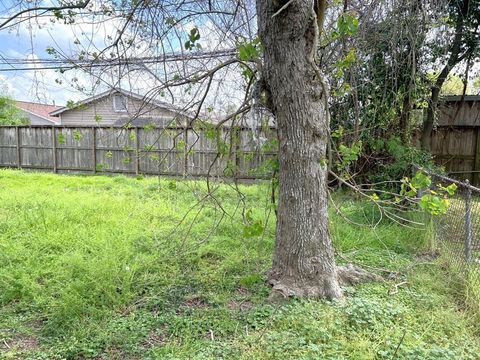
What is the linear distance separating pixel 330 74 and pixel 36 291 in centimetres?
329

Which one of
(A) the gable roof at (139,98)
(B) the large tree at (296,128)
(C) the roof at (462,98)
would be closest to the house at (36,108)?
(A) the gable roof at (139,98)

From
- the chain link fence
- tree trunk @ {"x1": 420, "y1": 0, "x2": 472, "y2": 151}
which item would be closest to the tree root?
the chain link fence

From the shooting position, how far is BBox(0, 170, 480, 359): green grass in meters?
2.02

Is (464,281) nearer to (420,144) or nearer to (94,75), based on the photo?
(94,75)

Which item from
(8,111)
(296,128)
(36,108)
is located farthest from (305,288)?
(8,111)

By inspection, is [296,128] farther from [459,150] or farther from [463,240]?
[459,150]

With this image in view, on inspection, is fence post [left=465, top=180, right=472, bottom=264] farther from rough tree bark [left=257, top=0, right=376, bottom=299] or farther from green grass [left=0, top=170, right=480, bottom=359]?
rough tree bark [left=257, top=0, right=376, bottom=299]

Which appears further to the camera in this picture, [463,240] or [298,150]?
[463,240]

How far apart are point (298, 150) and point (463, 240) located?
180 centimetres

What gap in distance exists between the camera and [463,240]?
3.10 meters

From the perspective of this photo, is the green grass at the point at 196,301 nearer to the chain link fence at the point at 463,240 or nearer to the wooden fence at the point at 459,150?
the chain link fence at the point at 463,240

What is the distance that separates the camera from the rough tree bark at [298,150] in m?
2.39

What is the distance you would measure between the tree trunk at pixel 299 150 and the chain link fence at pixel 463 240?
3.24 feet

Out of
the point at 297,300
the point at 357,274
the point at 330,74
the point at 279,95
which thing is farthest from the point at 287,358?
the point at 330,74
